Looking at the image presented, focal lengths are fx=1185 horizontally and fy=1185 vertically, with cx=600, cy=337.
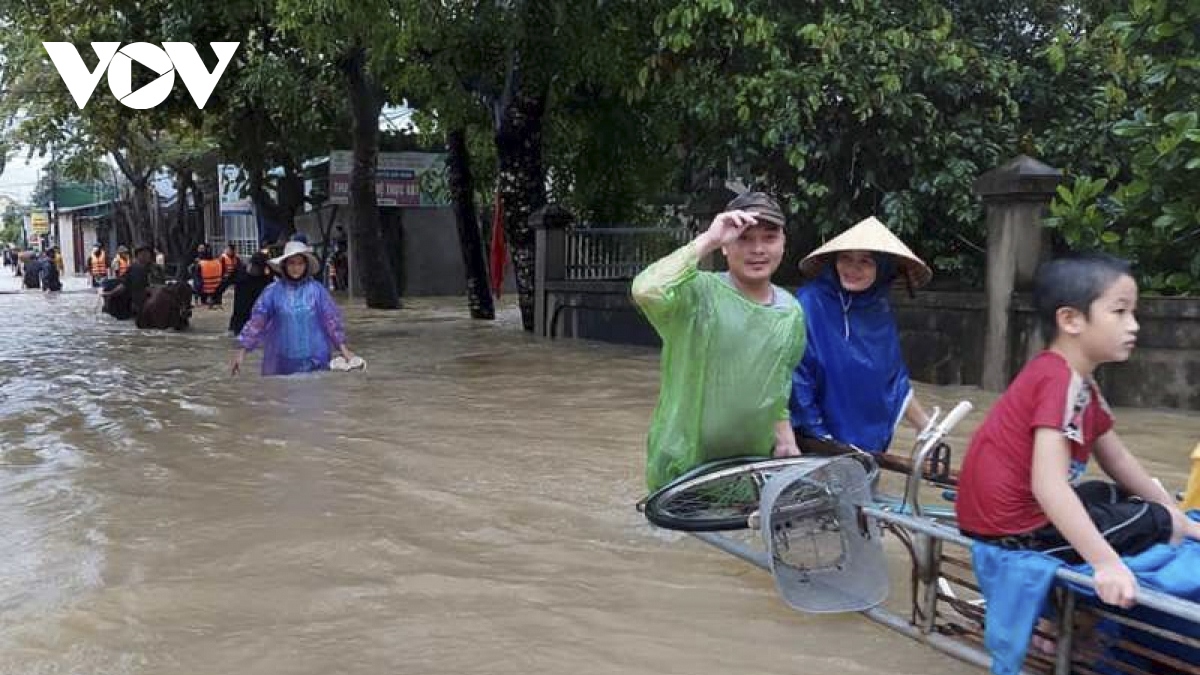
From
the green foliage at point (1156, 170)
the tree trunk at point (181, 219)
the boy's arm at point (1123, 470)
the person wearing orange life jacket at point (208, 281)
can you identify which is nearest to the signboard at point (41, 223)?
the tree trunk at point (181, 219)

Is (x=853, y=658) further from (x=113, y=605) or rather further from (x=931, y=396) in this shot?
(x=931, y=396)

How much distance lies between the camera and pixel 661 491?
432 cm

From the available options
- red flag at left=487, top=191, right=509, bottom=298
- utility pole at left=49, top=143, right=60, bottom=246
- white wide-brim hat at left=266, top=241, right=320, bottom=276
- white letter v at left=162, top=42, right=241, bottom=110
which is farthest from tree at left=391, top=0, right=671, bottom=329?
utility pole at left=49, top=143, right=60, bottom=246

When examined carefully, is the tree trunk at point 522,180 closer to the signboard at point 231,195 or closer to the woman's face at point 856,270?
the woman's face at point 856,270

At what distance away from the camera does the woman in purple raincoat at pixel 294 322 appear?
31.6 feet

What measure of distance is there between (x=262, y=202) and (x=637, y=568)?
24.3 metres

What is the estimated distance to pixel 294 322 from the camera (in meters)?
9.95

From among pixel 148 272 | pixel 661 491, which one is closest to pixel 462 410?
pixel 661 491

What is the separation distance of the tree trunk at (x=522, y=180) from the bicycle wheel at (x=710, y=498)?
11.4 m

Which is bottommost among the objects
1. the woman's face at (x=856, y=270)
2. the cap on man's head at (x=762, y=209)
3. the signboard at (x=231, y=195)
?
the woman's face at (x=856, y=270)

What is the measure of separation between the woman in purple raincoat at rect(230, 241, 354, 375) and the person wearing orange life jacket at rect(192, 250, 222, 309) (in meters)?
15.7

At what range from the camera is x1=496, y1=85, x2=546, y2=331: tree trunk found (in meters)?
15.4

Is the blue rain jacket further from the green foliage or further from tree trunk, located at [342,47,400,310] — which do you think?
tree trunk, located at [342,47,400,310]

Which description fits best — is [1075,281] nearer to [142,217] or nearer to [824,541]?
[824,541]
